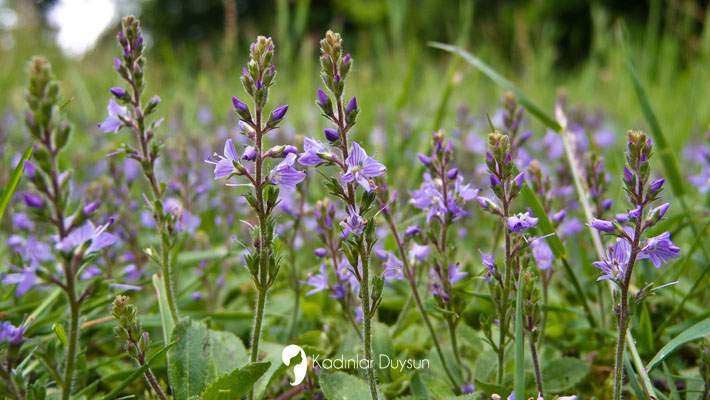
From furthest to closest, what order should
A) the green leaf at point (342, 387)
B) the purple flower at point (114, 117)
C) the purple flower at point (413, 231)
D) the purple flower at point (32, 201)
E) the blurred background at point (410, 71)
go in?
the blurred background at point (410, 71) → the purple flower at point (413, 231) → the purple flower at point (114, 117) → the green leaf at point (342, 387) → the purple flower at point (32, 201)

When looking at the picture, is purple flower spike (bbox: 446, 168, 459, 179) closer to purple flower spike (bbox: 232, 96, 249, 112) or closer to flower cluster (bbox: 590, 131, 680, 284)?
flower cluster (bbox: 590, 131, 680, 284)

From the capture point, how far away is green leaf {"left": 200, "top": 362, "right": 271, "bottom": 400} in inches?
66.5

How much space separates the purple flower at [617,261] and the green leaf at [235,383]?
92 centimetres

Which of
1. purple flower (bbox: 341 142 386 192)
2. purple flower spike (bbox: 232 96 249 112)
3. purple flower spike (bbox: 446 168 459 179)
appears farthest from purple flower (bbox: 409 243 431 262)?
purple flower spike (bbox: 232 96 249 112)

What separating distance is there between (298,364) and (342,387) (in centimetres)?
18

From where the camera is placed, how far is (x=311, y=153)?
5.49ft

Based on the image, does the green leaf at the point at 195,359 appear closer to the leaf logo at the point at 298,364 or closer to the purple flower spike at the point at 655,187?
the leaf logo at the point at 298,364

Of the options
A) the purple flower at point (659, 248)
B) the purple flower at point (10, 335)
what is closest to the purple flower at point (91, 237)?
the purple flower at point (10, 335)

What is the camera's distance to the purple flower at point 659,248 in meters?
1.61

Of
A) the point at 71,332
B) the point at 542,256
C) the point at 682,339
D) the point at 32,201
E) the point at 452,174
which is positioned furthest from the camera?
the point at 542,256

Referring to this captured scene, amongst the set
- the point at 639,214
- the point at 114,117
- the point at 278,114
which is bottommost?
the point at 639,214

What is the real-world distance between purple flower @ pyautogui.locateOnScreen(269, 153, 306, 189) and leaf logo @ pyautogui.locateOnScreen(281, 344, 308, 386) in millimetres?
555

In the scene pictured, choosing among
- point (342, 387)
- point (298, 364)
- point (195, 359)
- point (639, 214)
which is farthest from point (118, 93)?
point (639, 214)

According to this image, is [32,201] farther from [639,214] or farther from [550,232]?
[550,232]
